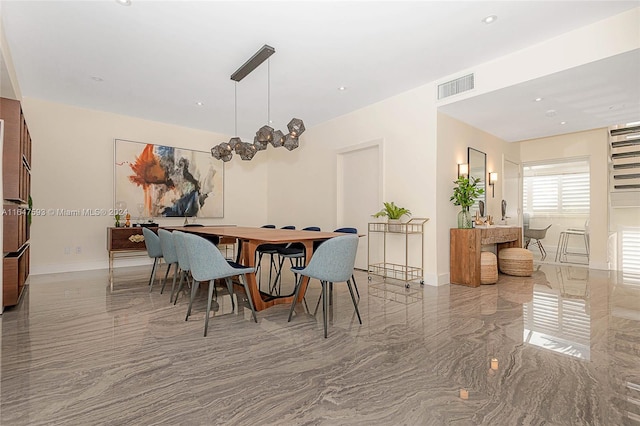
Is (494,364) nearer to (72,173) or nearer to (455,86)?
(455,86)

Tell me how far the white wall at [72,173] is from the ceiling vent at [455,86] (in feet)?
17.8

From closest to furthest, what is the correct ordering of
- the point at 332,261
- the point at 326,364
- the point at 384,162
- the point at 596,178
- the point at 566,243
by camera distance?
the point at 326,364 → the point at 332,261 → the point at 384,162 → the point at 596,178 → the point at 566,243

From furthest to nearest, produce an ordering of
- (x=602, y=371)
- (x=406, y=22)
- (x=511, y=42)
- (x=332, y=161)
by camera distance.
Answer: (x=332, y=161) < (x=511, y=42) < (x=406, y=22) < (x=602, y=371)

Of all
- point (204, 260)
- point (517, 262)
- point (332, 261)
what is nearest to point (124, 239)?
point (204, 260)

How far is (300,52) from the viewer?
3.66m

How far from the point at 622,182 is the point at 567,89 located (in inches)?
139

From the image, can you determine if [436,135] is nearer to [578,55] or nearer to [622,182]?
[578,55]

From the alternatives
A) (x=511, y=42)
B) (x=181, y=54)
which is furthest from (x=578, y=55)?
(x=181, y=54)

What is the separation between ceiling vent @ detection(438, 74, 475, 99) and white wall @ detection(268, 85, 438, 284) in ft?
0.51

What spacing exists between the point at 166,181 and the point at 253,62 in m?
3.77

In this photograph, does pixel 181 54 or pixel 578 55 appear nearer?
pixel 578 55

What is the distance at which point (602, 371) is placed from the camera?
2.03 metres

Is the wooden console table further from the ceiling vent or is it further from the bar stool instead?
the bar stool

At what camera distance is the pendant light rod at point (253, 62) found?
Answer: 3.54m
